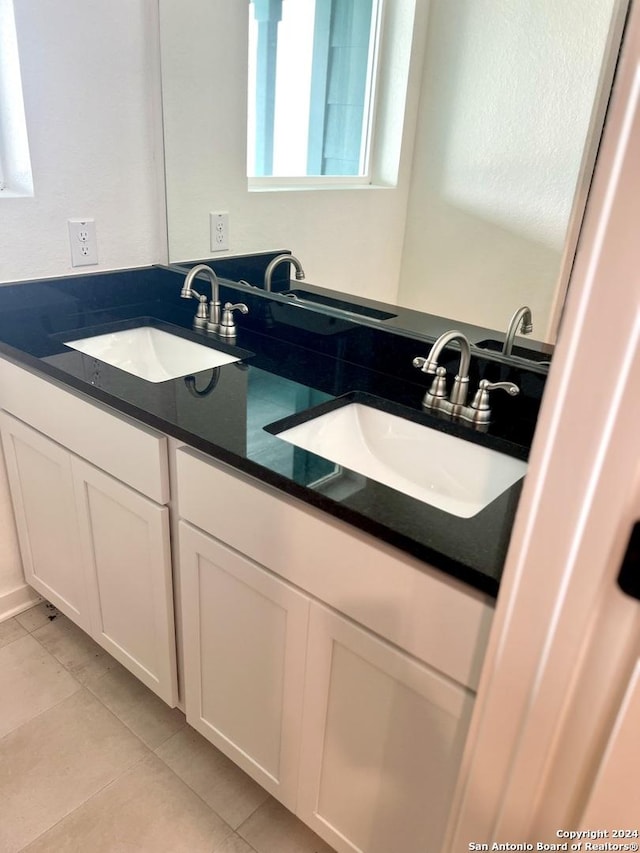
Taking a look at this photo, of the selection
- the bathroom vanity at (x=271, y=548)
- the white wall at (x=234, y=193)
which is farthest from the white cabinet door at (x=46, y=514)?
the white wall at (x=234, y=193)

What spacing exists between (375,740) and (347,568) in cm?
30

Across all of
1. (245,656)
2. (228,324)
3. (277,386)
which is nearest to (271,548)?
(245,656)

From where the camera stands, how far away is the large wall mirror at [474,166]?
99cm

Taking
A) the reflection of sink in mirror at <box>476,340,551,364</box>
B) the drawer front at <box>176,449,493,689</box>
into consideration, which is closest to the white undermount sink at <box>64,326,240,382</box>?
the drawer front at <box>176,449,493,689</box>

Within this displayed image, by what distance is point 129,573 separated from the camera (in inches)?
55.2

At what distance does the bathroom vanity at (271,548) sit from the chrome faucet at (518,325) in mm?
47

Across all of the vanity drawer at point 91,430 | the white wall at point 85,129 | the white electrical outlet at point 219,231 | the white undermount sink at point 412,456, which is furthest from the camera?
the white electrical outlet at point 219,231

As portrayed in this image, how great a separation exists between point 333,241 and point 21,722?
4.69 ft

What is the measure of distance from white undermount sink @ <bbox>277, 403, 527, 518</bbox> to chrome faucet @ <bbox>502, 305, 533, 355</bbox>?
21cm

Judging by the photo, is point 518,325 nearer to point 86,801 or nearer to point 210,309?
point 210,309

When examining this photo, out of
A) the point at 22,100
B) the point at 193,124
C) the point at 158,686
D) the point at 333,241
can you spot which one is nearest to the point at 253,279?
the point at 333,241

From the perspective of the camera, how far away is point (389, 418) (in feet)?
4.09

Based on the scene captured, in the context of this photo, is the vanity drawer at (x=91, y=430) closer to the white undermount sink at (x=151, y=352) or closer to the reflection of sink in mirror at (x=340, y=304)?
the white undermount sink at (x=151, y=352)

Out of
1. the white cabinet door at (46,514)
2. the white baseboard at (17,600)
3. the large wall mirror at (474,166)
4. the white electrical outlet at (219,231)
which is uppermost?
the large wall mirror at (474,166)
